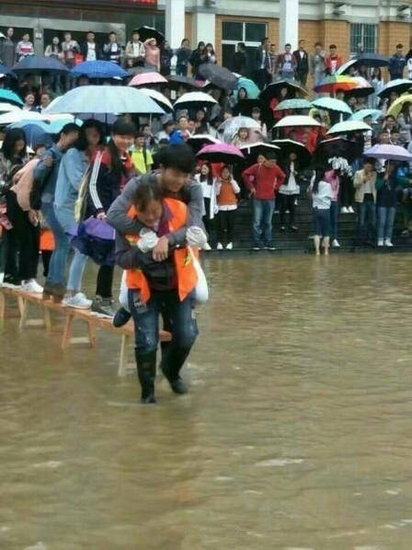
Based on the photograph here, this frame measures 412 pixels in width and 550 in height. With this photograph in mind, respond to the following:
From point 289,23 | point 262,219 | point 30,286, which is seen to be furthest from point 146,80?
point 289,23

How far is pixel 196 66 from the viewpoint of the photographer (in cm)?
2731

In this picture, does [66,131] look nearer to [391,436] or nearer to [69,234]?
[69,234]

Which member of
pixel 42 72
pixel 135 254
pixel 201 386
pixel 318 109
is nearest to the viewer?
pixel 135 254

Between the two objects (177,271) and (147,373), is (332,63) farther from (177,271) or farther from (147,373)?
(147,373)

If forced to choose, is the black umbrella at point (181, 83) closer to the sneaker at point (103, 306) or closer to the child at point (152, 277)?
the sneaker at point (103, 306)

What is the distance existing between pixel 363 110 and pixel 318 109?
0.99 meters

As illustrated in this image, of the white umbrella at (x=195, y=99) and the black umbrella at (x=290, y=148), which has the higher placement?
the white umbrella at (x=195, y=99)

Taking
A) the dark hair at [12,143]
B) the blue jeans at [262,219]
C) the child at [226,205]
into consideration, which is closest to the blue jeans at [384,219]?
the blue jeans at [262,219]

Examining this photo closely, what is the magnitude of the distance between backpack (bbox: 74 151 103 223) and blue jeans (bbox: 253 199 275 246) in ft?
38.0

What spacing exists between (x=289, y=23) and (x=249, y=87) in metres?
9.45

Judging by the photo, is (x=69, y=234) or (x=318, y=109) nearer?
(x=69, y=234)

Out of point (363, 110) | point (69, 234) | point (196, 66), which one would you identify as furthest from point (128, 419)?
point (196, 66)

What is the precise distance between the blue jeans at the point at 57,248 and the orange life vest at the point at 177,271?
2.94 m

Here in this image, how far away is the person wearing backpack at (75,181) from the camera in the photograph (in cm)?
1026
